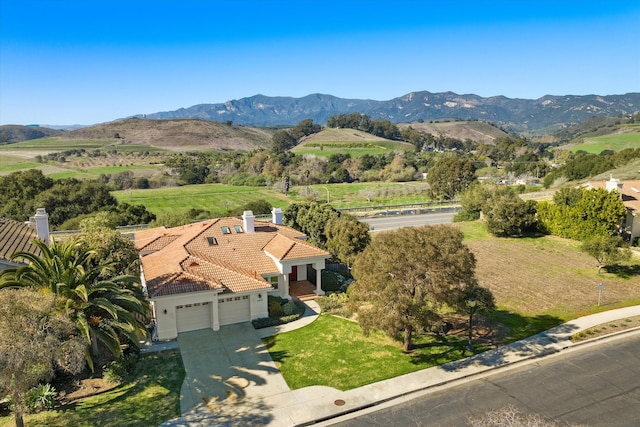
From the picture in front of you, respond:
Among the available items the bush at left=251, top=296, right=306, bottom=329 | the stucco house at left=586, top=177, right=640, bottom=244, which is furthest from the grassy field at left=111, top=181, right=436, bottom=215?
the bush at left=251, top=296, right=306, bottom=329

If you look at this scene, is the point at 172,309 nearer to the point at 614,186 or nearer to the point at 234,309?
the point at 234,309

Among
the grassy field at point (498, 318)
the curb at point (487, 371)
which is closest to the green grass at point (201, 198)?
the grassy field at point (498, 318)

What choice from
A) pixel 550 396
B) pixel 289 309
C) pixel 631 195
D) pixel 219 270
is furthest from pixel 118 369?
pixel 631 195

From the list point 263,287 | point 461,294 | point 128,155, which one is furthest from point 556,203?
point 128,155

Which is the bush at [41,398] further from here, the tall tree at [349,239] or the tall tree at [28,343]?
the tall tree at [349,239]

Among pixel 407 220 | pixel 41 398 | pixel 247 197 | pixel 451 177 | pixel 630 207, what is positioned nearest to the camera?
pixel 41 398
